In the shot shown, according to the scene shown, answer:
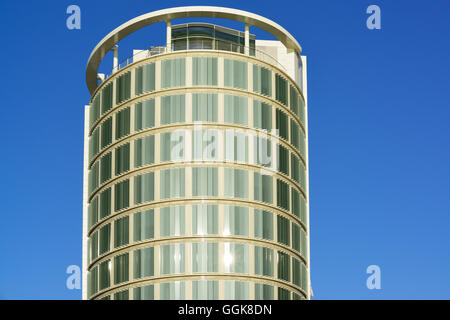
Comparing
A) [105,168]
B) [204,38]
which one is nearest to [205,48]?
[204,38]

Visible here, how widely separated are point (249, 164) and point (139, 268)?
17.0 meters

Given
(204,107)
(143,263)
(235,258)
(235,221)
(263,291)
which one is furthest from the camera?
(204,107)

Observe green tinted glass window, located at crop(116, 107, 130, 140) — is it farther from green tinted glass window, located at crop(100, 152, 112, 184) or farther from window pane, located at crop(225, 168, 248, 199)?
window pane, located at crop(225, 168, 248, 199)

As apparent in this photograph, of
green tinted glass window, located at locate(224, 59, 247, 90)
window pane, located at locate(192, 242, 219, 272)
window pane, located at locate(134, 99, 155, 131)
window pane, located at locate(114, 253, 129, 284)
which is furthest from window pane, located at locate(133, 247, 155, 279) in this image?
green tinted glass window, located at locate(224, 59, 247, 90)

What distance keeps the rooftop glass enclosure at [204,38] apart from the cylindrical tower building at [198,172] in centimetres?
13

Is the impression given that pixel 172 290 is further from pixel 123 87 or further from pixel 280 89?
pixel 280 89

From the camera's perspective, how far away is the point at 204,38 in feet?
399

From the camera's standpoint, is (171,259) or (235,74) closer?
(171,259)

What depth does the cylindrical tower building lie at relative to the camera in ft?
372

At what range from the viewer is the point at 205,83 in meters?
119

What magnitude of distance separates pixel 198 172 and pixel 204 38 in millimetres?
16711

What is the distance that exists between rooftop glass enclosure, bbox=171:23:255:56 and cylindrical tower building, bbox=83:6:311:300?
0.44 feet
